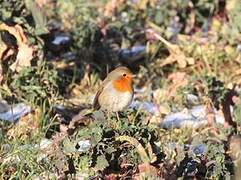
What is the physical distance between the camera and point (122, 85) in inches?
166

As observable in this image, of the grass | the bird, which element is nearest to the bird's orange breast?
the bird

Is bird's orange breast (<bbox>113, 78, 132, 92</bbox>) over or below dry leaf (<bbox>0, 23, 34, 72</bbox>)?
below

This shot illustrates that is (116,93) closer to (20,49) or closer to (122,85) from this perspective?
(122,85)

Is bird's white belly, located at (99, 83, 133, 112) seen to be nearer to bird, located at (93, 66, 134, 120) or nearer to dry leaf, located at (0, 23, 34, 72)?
bird, located at (93, 66, 134, 120)

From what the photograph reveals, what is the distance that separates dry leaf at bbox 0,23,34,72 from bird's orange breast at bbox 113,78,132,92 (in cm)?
59

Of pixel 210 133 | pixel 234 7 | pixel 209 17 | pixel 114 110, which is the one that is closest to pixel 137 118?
pixel 114 110

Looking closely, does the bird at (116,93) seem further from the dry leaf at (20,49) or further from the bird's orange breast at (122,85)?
the dry leaf at (20,49)

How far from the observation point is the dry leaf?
14.5ft

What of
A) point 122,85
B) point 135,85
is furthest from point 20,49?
point 135,85

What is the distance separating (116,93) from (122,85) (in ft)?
0.20

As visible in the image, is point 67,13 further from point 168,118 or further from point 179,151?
point 179,151

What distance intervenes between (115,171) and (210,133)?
1.23m

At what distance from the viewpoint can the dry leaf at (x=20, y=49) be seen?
14.5 ft

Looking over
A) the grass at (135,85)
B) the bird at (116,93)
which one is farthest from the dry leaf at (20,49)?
the bird at (116,93)
